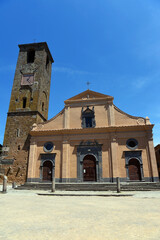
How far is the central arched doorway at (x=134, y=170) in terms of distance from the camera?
17.9 metres

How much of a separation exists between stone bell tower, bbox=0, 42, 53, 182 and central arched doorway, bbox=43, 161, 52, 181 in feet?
7.90

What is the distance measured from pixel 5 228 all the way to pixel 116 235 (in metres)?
2.50

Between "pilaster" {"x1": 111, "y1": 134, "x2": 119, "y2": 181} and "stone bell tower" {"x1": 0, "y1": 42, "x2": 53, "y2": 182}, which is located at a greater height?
"stone bell tower" {"x1": 0, "y1": 42, "x2": 53, "y2": 182}

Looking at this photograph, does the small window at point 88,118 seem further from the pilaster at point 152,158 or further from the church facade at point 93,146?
the pilaster at point 152,158

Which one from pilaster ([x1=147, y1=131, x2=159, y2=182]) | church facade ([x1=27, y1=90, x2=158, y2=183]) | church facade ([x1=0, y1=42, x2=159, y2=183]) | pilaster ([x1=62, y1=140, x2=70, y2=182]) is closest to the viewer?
pilaster ([x1=147, y1=131, x2=159, y2=182])

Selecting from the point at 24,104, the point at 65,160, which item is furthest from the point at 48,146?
the point at 24,104

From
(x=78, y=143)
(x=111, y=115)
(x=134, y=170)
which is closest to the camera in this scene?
(x=134, y=170)

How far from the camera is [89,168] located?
1903 centimetres

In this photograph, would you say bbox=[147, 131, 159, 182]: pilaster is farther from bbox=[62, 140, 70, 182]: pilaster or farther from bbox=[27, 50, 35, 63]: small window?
bbox=[27, 50, 35, 63]: small window

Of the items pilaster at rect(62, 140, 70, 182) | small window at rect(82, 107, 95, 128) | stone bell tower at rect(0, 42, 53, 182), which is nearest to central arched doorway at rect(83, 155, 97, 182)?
pilaster at rect(62, 140, 70, 182)

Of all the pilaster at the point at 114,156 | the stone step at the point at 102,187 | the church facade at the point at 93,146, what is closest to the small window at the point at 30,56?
the church facade at the point at 93,146

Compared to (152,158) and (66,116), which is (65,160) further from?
(152,158)

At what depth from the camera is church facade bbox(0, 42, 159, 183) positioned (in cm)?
1839

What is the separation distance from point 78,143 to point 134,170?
274 inches
